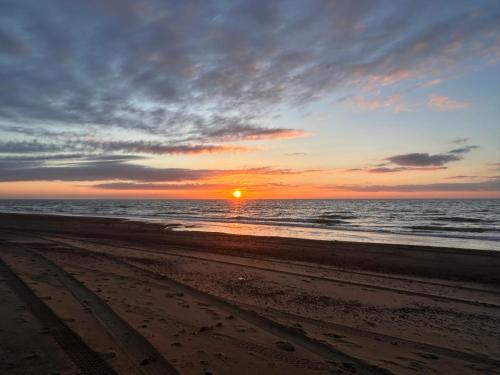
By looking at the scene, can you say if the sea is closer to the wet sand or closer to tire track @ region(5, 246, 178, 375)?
the wet sand

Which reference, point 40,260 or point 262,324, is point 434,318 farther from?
point 40,260

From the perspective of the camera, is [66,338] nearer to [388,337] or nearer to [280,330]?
[280,330]

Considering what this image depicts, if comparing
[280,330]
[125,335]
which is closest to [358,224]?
[280,330]

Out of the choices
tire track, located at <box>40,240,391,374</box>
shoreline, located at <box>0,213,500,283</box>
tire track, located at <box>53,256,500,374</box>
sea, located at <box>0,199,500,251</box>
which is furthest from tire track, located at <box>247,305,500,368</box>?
sea, located at <box>0,199,500,251</box>

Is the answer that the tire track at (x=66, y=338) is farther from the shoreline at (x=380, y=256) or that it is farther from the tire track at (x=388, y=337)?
the shoreline at (x=380, y=256)

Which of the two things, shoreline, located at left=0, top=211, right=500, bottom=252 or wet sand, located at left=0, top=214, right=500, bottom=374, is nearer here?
wet sand, located at left=0, top=214, right=500, bottom=374

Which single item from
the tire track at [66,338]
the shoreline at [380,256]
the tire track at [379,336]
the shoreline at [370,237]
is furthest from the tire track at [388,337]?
the shoreline at [370,237]

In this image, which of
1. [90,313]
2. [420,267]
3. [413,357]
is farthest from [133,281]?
[420,267]

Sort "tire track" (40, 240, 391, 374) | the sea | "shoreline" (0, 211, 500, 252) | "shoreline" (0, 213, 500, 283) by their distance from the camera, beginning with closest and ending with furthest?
"tire track" (40, 240, 391, 374), "shoreline" (0, 213, 500, 283), "shoreline" (0, 211, 500, 252), the sea

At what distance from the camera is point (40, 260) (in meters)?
11.2

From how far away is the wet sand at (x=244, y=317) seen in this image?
4.40 meters

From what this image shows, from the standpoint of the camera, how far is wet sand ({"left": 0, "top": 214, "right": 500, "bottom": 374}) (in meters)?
4.40

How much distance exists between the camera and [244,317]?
6262 mm

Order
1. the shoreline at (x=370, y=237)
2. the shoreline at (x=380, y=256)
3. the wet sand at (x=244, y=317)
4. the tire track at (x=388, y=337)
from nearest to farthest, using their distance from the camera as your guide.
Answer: the wet sand at (x=244, y=317) → the tire track at (x=388, y=337) → the shoreline at (x=380, y=256) → the shoreline at (x=370, y=237)
